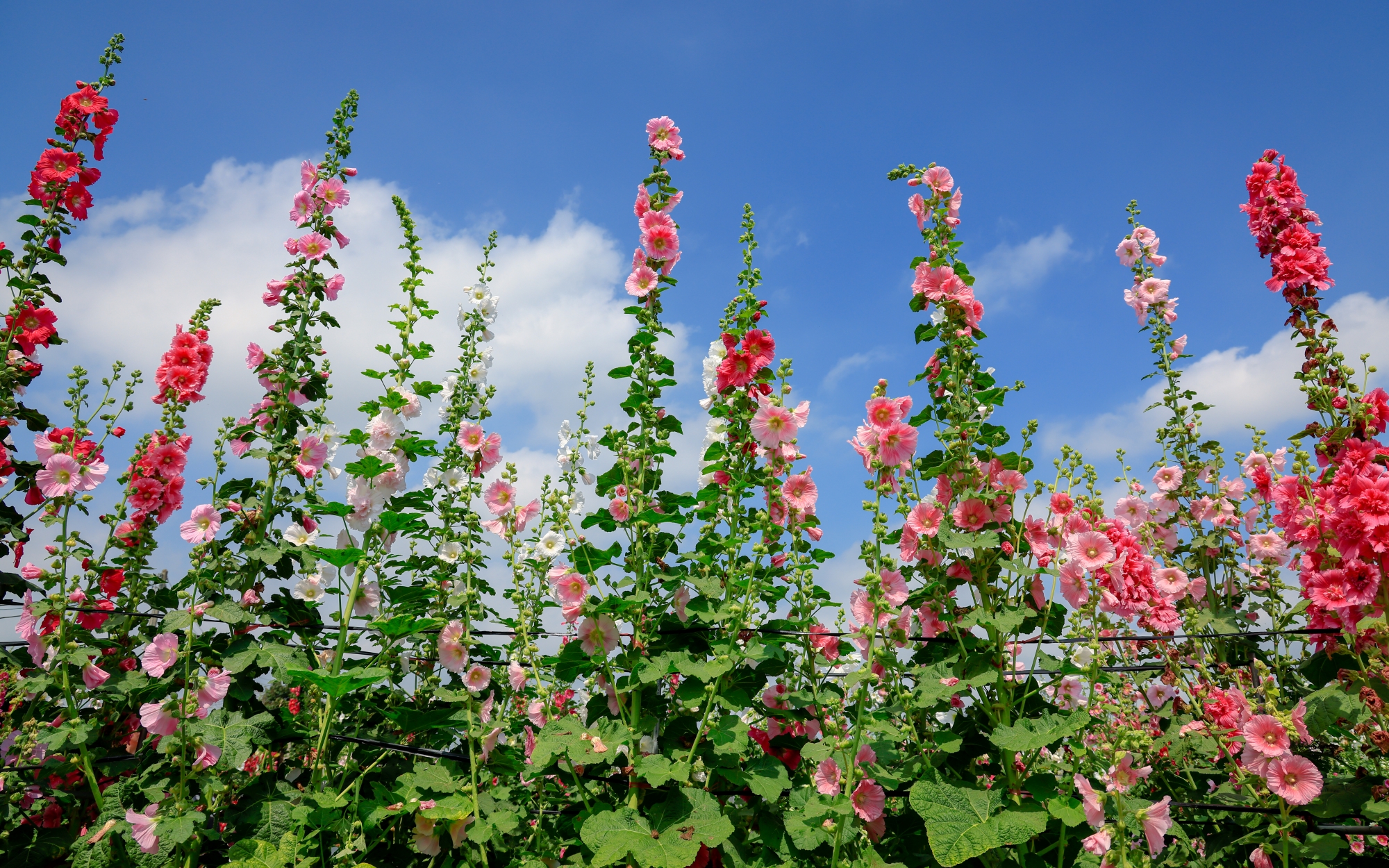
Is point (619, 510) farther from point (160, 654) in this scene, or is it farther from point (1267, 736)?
point (1267, 736)

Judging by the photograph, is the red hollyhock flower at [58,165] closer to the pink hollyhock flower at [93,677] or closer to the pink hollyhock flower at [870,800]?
the pink hollyhock flower at [93,677]

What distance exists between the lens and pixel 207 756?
8.88 ft

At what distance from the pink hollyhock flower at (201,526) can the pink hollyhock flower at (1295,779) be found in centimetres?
397

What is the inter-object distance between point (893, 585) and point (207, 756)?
2.55 metres

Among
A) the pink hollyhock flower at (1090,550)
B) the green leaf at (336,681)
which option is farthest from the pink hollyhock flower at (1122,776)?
the green leaf at (336,681)

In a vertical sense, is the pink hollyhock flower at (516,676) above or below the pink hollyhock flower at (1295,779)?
above

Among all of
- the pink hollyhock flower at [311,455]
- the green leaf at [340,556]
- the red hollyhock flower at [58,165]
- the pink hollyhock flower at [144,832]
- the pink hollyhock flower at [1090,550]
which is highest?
the red hollyhock flower at [58,165]

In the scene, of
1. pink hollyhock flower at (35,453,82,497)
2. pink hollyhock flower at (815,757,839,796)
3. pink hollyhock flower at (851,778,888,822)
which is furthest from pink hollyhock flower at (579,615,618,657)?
pink hollyhock flower at (35,453,82,497)

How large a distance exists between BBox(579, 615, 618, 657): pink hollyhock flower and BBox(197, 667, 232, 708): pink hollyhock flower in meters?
1.35

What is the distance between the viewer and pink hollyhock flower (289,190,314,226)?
11.7ft

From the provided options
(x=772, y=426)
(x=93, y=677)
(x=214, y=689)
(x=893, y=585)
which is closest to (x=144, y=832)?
(x=214, y=689)

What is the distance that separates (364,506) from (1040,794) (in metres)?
2.75

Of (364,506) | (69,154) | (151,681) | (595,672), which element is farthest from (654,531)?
(69,154)

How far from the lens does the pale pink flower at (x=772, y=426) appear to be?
2.78 metres
